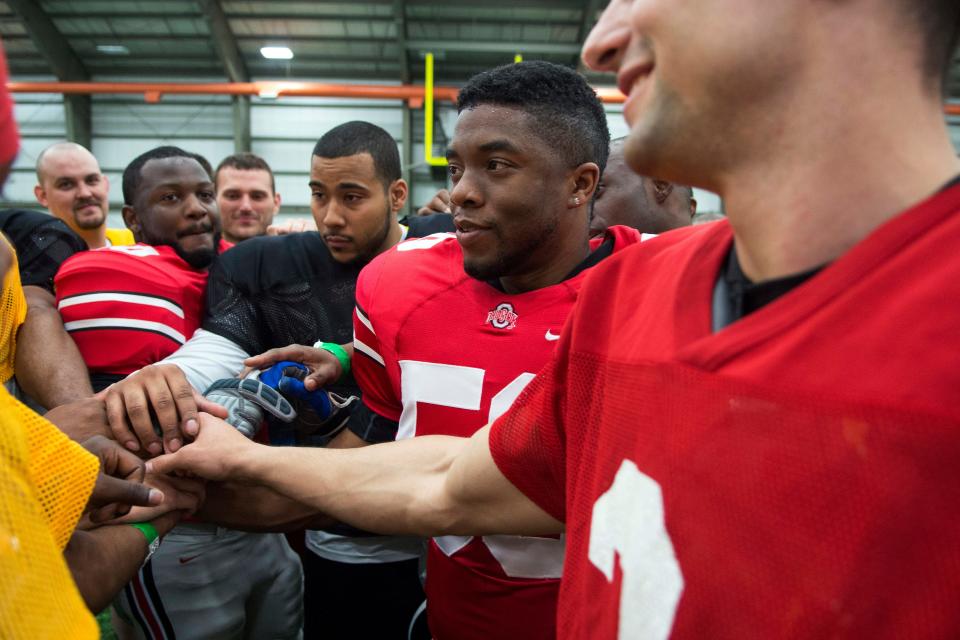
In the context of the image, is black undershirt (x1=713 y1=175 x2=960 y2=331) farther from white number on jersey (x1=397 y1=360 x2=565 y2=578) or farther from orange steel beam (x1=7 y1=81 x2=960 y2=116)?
orange steel beam (x1=7 y1=81 x2=960 y2=116)

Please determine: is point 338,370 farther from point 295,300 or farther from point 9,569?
point 9,569

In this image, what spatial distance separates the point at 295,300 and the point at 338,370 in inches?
22.5

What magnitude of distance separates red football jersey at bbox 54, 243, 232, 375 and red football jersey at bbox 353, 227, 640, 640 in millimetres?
907

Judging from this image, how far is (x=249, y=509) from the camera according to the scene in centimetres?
181

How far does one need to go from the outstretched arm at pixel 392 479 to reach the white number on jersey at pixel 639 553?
0.32m

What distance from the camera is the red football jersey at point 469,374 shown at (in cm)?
165

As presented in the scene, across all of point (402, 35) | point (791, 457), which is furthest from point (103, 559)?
point (402, 35)

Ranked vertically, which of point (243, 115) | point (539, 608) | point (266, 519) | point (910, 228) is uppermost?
point (243, 115)

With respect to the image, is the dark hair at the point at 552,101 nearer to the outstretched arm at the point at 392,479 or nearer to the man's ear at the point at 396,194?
the outstretched arm at the point at 392,479

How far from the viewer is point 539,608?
1646 millimetres

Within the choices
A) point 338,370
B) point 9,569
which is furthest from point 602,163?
point 9,569

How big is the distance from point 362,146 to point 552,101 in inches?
47.1

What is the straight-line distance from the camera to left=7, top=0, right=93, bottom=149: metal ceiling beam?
38.3 feet

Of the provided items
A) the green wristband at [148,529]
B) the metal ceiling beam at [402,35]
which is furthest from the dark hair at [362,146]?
the metal ceiling beam at [402,35]
